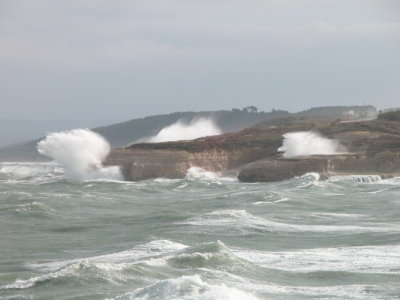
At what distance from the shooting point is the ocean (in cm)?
1838

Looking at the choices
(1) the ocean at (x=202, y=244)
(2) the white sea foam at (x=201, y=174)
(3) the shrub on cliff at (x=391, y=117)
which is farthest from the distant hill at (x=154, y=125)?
(1) the ocean at (x=202, y=244)

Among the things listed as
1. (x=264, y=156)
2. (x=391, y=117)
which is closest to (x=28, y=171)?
(x=264, y=156)

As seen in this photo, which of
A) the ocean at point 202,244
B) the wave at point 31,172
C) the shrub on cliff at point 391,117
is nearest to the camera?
the ocean at point 202,244

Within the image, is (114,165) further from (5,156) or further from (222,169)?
(5,156)

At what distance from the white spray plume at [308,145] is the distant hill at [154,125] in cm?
8972

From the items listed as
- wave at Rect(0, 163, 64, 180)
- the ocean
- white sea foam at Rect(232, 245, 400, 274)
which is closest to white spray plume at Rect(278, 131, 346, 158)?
the ocean

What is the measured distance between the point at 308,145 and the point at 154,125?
119 metres

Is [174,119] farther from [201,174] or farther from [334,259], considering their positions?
[334,259]

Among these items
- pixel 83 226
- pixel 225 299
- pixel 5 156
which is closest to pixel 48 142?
pixel 83 226

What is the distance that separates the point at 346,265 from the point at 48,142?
52.8 meters

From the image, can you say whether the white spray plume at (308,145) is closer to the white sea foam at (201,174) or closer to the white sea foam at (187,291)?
the white sea foam at (201,174)

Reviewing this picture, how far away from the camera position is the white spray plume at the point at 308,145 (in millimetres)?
61562

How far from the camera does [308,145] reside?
63812 millimetres

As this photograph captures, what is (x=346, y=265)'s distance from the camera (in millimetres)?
21656
